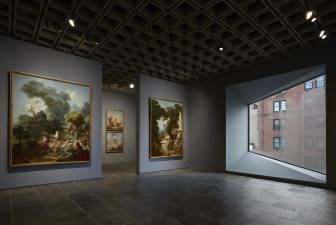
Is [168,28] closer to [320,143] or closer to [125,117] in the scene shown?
[320,143]

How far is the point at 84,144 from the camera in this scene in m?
7.71

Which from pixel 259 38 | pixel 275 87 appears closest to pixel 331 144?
pixel 275 87

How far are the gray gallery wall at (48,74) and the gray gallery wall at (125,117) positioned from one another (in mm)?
5040

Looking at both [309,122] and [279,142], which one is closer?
[309,122]

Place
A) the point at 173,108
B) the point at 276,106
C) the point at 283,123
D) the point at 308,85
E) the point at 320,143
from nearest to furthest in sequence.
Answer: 1. the point at 320,143
2. the point at 308,85
3. the point at 283,123
4. the point at 276,106
5. the point at 173,108

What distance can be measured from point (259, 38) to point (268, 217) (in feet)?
16.7

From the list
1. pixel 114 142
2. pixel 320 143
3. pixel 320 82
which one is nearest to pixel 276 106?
pixel 320 82

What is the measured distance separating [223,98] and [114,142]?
7.51 m

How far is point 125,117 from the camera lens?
13945 millimetres

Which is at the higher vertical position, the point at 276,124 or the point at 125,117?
the point at 125,117

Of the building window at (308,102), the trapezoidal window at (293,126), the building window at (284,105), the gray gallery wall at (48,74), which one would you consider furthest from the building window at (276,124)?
the gray gallery wall at (48,74)

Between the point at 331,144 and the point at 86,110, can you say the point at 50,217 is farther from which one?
the point at 331,144

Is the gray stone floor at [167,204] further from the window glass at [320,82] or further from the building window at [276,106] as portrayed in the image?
the window glass at [320,82]

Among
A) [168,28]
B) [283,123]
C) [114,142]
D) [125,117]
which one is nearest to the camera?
[168,28]
